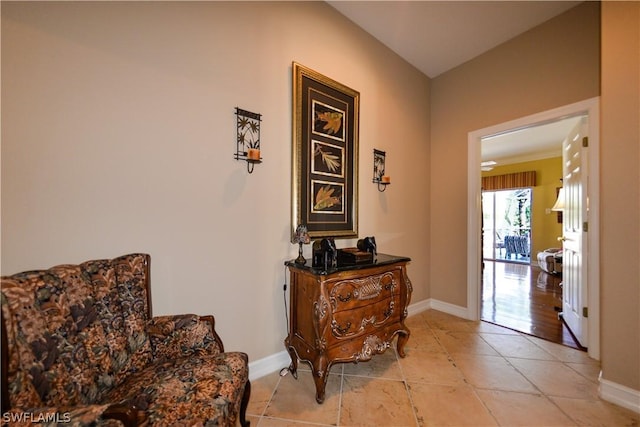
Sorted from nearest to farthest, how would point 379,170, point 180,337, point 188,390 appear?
point 188,390 < point 180,337 < point 379,170

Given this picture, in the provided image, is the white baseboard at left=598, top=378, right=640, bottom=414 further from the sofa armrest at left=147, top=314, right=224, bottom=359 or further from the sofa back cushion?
the sofa back cushion

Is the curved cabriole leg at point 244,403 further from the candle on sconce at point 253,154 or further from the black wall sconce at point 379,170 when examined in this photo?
the black wall sconce at point 379,170

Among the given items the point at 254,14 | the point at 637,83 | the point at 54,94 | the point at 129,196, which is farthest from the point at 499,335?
the point at 54,94

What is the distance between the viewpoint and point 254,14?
1.84 m

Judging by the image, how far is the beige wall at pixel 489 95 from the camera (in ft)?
7.22

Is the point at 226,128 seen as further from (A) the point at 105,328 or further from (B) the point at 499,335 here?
(B) the point at 499,335

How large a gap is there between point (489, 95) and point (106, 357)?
3902 millimetres

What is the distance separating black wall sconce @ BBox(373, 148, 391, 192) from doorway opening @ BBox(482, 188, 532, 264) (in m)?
5.46

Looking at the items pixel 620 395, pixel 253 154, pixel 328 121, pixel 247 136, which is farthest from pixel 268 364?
pixel 620 395

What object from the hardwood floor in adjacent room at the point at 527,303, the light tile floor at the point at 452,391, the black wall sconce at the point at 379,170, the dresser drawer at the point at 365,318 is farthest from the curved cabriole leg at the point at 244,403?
the hardwood floor in adjacent room at the point at 527,303

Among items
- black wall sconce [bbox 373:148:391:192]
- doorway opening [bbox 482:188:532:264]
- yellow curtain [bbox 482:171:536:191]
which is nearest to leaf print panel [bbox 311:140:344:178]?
black wall sconce [bbox 373:148:391:192]

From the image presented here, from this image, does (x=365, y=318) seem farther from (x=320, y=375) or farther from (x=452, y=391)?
(x=452, y=391)

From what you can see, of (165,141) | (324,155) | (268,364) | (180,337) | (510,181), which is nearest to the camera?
(180,337)

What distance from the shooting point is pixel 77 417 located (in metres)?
0.68
